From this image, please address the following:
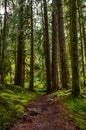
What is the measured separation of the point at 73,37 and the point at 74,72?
1746 mm

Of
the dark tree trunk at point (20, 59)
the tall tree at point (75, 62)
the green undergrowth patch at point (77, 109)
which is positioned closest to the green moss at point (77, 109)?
the green undergrowth patch at point (77, 109)

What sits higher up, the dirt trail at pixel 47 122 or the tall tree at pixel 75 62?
the tall tree at pixel 75 62

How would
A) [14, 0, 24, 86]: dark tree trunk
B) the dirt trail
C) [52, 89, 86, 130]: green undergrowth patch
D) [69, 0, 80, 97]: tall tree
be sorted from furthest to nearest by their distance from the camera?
[14, 0, 24, 86]: dark tree trunk
[69, 0, 80, 97]: tall tree
[52, 89, 86, 130]: green undergrowth patch
the dirt trail

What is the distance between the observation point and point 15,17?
769 inches

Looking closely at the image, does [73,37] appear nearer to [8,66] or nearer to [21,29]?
[21,29]

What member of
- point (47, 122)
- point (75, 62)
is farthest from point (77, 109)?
point (75, 62)

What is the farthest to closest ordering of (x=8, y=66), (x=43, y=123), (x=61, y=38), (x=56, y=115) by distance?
1. (x=8, y=66)
2. (x=61, y=38)
3. (x=56, y=115)
4. (x=43, y=123)

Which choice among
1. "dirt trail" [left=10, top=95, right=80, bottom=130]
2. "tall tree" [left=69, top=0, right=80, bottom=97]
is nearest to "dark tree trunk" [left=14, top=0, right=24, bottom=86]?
"tall tree" [left=69, top=0, right=80, bottom=97]

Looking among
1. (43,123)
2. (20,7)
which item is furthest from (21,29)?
(43,123)

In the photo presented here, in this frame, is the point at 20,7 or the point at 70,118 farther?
the point at 20,7

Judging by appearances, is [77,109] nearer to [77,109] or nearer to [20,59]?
[77,109]

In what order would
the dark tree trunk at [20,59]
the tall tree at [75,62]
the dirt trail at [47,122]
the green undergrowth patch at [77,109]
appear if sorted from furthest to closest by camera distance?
the dark tree trunk at [20,59] < the tall tree at [75,62] < the green undergrowth patch at [77,109] < the dirt trail at [47,122]

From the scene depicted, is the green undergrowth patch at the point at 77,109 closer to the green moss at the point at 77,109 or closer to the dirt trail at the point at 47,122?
the green moss at the point at 77,109

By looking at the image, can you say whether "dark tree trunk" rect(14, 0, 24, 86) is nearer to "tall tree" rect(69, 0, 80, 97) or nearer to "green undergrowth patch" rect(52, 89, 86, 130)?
"tall tree" rect(69, 0, 80, 97)
